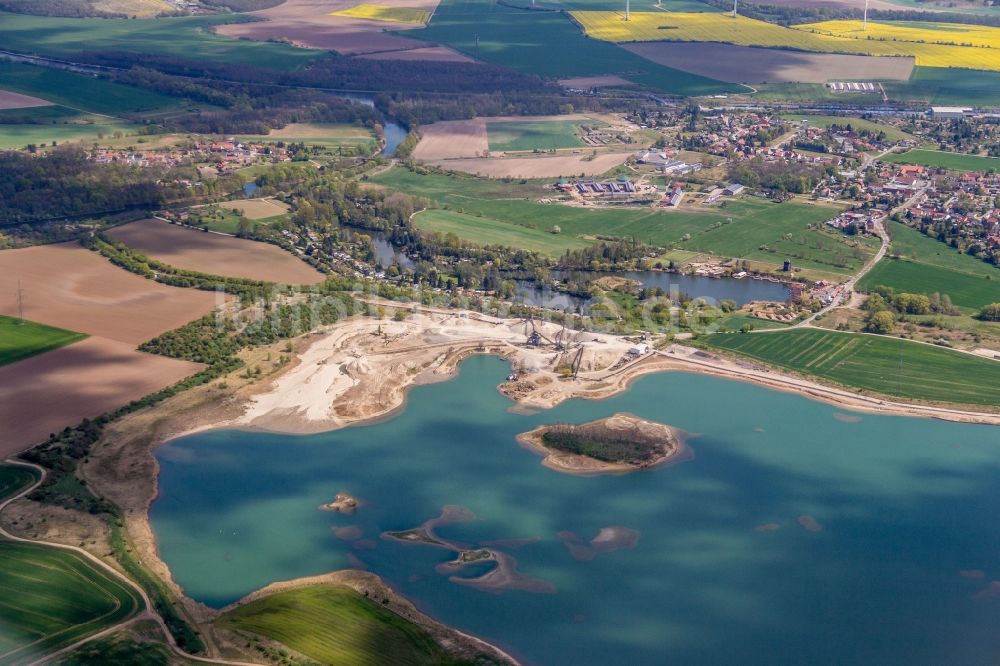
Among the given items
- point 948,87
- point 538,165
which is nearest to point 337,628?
point 538,165

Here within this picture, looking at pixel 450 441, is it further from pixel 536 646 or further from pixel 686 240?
pixel 686 240

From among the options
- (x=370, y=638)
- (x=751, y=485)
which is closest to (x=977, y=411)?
(x=751, y=485)

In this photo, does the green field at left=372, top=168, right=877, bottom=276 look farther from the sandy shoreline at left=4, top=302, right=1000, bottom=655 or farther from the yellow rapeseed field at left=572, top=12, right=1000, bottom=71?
the yellow rapeseed field at left=572, top=12, right=1000, bottom=71

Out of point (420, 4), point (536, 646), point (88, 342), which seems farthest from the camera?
point (420, 4)

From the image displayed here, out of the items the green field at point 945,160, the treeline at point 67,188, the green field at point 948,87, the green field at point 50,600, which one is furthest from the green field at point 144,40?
the green field at point 50,600

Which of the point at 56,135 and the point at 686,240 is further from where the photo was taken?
the point at 56,135

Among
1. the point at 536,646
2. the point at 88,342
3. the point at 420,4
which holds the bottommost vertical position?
the point at 536,646
